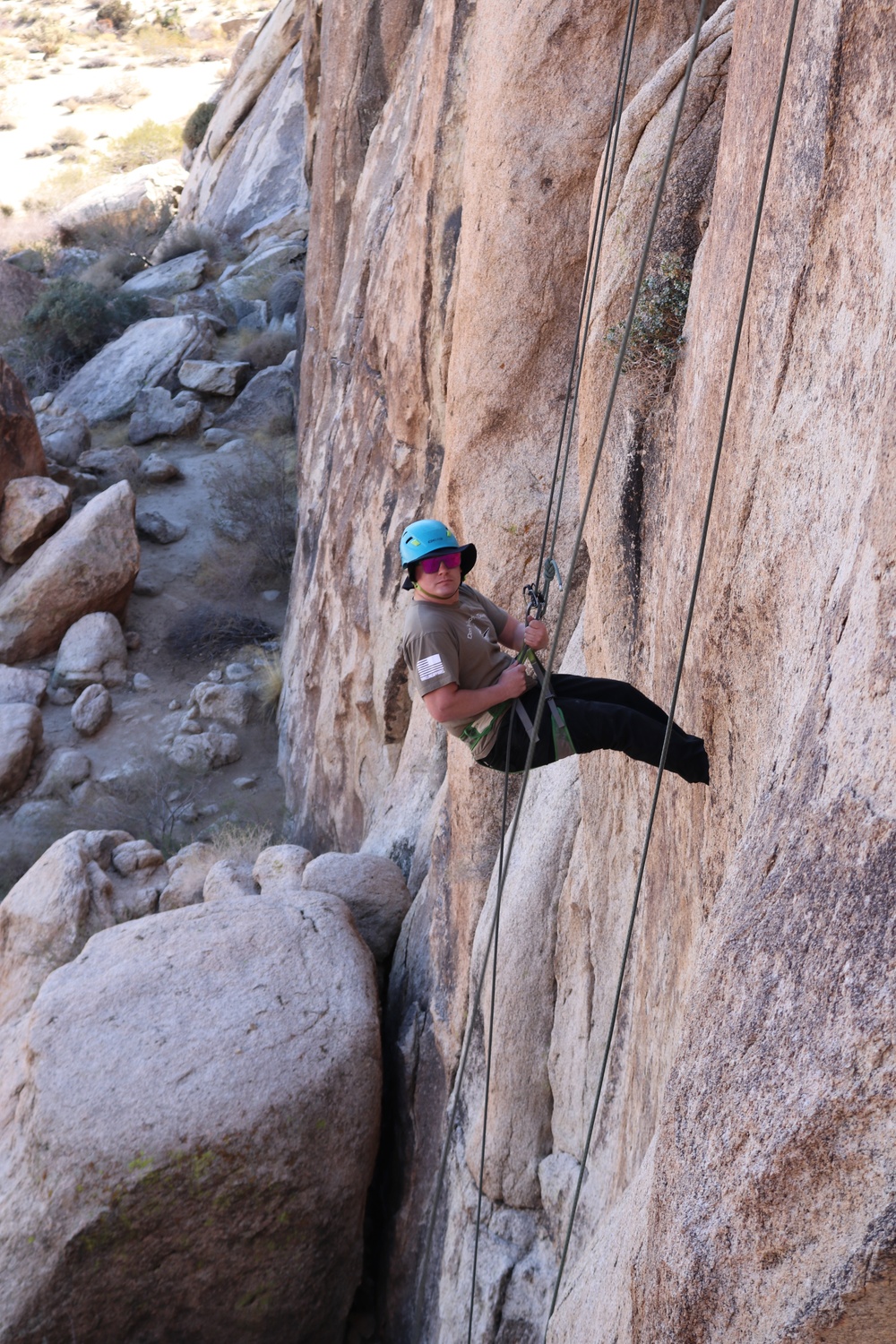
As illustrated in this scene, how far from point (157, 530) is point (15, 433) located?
2.58 metres

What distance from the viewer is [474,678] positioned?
12.8ft

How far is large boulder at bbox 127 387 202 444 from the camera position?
65.5 ft

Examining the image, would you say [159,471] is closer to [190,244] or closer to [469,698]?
[190,244]

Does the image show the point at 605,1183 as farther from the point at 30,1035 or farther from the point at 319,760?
the point at 319,760

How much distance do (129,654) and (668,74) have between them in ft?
43.8

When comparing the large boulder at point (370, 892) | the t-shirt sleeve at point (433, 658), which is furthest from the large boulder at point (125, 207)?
the t-shirt sleeve at point (433, 658)

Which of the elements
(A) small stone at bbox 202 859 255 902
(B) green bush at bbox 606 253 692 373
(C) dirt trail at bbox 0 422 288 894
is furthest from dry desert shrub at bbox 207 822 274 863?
(B) green bush at bbox 606 253 692 373

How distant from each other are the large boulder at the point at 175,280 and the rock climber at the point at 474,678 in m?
23.1

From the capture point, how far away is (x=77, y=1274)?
5410mm

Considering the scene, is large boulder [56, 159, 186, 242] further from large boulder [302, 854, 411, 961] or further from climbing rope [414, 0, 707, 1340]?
climbing rope [414, 0, 707, 1340]

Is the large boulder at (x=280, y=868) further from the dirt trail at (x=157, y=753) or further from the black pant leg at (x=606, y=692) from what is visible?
the black pant leg at (x=606, y=692)

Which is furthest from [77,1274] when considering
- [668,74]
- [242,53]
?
[242,53]

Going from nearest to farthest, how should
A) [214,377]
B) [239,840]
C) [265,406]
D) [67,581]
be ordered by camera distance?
[239,840], [67,581], [265,406], [214,377]

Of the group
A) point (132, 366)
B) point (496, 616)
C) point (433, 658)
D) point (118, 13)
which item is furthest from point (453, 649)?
point (118, 13)
